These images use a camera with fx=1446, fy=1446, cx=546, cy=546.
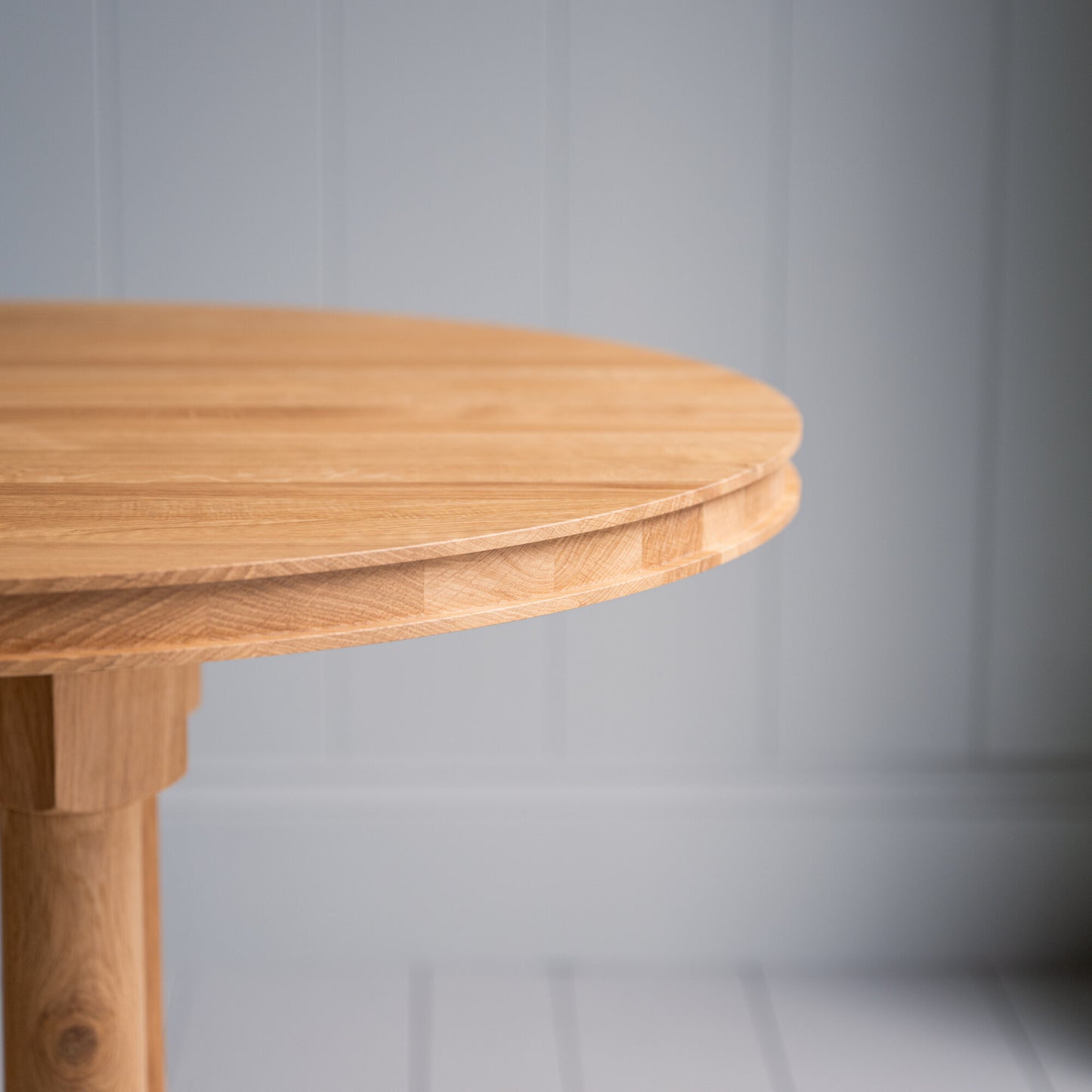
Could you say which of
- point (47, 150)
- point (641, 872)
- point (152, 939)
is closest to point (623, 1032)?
point (641, 872)

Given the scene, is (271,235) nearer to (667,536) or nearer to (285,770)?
Answer: (285,770)

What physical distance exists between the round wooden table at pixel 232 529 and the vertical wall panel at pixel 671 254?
55 centimetres

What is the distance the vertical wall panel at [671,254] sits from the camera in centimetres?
157

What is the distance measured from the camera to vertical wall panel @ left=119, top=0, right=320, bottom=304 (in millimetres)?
1556

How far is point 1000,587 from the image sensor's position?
1667 mm

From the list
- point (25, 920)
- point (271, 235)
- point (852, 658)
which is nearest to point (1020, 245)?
point (852, 658)

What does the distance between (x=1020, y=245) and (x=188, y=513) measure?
1.27 meters

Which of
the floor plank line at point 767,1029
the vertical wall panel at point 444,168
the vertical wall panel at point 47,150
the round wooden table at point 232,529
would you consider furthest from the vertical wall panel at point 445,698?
the round wooden table at point 232,529

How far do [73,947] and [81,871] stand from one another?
1.7 inches

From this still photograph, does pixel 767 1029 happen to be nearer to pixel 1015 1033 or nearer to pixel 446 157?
pixel 1015 1033

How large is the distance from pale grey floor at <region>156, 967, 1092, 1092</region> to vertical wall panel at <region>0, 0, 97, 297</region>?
82cm

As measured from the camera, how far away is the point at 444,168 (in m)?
1.58


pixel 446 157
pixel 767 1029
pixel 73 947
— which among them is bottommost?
pixel 767 1029

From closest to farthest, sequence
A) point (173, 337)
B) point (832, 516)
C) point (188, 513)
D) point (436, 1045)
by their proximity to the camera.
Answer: point (188, 513), point (173, 337), point (436, 1045), point (832, 516)
